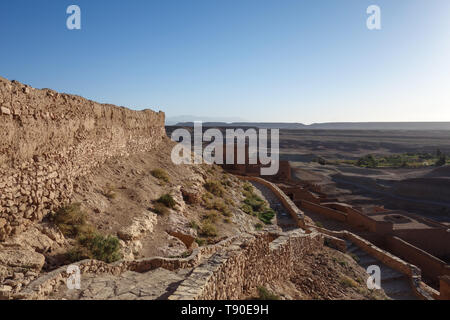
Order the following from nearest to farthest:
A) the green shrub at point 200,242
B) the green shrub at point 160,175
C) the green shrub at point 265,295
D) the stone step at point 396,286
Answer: the green shrub at point 265,295 < the green shrub at point 200,242 < the stone step at point 396,286 < the green shrub at point 160,175

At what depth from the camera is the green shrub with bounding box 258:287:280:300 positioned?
5907 mm

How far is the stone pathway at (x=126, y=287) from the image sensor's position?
14.9 ft

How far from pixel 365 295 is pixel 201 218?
5345 millimetres

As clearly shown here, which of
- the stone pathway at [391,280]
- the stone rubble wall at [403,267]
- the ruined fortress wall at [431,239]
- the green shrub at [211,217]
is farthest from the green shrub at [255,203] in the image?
the ruined fortress wall at [431,239]

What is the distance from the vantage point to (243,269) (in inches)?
241

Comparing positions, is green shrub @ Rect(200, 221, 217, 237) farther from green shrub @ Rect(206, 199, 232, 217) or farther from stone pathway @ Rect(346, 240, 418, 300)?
stone pathway @ Rect(346, 240, 418, 300)

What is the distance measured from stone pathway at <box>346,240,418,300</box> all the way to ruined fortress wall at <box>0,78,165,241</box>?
10071 mm

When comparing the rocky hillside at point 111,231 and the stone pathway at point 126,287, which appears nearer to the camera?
the stone pathway at point 126,287

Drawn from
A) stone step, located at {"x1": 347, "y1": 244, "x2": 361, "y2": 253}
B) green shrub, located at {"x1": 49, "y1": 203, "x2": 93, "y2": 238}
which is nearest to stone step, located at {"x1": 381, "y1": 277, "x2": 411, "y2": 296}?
stone step, located at {"x1": 347, "y1": 244, "x2": 361, "y2": 253}

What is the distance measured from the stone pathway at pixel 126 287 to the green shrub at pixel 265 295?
150 cm

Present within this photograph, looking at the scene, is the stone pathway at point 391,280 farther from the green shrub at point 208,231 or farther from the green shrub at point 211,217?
the green shrub at point 208,231

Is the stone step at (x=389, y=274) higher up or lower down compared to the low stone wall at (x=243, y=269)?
lower down

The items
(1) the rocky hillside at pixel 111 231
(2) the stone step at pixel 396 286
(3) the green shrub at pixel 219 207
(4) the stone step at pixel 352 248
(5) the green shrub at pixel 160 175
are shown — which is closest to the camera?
(1) the rocky hillside at pixel 111 231
